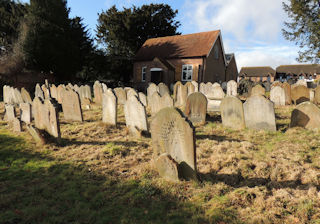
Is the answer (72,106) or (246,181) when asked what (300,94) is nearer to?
(246,181)

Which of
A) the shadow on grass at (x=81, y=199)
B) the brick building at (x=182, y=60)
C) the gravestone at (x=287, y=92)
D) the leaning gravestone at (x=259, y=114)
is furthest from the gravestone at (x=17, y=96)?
the gravestone at (x=287, y=92)

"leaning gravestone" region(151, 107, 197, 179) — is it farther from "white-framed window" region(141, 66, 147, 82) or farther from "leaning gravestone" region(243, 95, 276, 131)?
"white-framed window" region(141, 66, 147, 82)

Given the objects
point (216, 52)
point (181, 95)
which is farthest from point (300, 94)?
point (216, 52)

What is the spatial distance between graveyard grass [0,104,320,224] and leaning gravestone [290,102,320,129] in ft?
0.94

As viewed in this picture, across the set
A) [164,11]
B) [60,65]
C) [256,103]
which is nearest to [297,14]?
[164,11]

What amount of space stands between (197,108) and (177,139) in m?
4.42

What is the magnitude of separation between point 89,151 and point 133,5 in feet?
112

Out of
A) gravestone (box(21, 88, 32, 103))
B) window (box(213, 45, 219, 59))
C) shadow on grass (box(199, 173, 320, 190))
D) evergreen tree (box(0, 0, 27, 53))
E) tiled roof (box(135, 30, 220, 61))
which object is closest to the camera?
shadow on grass (box(199, 173, 320, 190))

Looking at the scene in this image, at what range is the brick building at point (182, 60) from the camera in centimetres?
2300

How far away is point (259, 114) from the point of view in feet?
22.7

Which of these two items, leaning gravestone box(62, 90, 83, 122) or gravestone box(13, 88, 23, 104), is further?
gravestone box(13, 88, 23, 104)

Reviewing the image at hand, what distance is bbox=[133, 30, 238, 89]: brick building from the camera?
75.5 feet

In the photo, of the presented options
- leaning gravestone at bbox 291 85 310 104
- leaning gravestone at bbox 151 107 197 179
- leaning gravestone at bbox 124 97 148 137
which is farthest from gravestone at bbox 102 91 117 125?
leaning gravestone at bbox 291 85 310 104

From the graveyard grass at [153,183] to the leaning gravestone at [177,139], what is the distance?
0.91 ft
